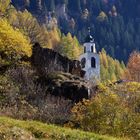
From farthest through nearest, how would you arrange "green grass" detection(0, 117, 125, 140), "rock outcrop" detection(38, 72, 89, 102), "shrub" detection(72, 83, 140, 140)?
"rock outcrop" detection(38, 72, 89, 102) < "shrub" detection(72, 83, 140, 140) < "green grass" detection(0, 117, 125, 140)

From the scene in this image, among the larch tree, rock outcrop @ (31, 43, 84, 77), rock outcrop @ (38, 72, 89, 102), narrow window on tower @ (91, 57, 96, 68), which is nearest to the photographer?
rock outcrop @ (38, 72, 89, 102)

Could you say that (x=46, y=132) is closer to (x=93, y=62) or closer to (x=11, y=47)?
(x=11, y=47)

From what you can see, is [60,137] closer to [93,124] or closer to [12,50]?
[93,124]

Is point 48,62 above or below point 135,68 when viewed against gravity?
below

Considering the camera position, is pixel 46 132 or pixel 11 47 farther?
pixel 11 47

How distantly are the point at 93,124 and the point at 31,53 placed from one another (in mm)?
19368

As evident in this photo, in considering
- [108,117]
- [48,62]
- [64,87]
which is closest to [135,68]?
[48,62]

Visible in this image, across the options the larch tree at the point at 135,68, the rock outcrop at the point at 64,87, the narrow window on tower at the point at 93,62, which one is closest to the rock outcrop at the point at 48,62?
the rock outcrop at the point at 64,87

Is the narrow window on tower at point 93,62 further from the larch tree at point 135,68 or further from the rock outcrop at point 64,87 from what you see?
the rock outcrop at point 64,87

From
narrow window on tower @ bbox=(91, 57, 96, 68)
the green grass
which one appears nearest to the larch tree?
narrow window on tower @ bbox=(91, 57, 96, 68)

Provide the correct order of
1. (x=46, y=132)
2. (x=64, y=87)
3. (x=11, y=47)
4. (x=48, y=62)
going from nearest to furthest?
(x=46, y=132) → (x=64, y=87) → (x=48, y=62) → (x=11, y=47)

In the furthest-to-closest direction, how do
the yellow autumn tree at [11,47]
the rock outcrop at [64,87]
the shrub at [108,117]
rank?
1. the yellow autumn tree at [11,47]
2. the rock outcrop at [64,87]
3. the shrub at [108,117]

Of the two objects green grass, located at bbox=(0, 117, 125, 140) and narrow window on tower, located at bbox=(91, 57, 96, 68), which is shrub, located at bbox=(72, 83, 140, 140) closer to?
green grass, located at bbox=(0, 117, 125, 140)

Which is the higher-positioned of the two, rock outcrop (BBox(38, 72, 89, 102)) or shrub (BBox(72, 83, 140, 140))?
Result: rock outcrop (BBox(38, 72, 89, 102))
